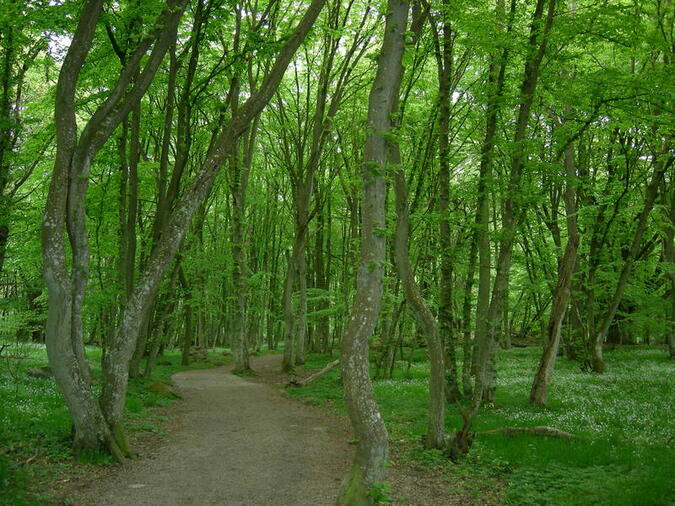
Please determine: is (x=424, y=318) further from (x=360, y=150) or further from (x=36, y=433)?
(x=360, y=150)

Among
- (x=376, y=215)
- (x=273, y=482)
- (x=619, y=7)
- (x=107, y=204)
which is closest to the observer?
(x=376, y=215)

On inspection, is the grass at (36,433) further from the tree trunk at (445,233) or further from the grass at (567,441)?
the tree trunk at (445,233)

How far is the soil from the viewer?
7.31 meters

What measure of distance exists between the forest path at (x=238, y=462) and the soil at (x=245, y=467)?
0.05 ft

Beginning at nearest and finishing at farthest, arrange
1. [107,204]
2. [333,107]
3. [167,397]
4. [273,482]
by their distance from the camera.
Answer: [273,482]
[167,397]
[107,204]
[333,107]

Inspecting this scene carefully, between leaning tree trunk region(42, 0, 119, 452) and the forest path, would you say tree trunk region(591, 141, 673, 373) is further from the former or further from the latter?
leaning tree trunk region(42, 0, 119, 452)

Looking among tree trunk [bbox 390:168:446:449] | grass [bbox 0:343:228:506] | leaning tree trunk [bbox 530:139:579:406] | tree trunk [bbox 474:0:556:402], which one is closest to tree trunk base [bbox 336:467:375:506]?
tree trunk [bbox 390:168:446:449]

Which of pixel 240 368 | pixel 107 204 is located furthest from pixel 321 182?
pixel 107 204

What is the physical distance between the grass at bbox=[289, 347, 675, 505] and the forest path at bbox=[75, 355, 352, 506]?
1684mm

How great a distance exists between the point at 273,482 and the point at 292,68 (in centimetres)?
2016

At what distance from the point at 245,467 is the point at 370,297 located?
4227 mm

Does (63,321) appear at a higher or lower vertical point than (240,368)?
higher

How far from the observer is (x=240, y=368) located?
23.0m

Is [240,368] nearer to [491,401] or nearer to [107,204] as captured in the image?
[107,204]
